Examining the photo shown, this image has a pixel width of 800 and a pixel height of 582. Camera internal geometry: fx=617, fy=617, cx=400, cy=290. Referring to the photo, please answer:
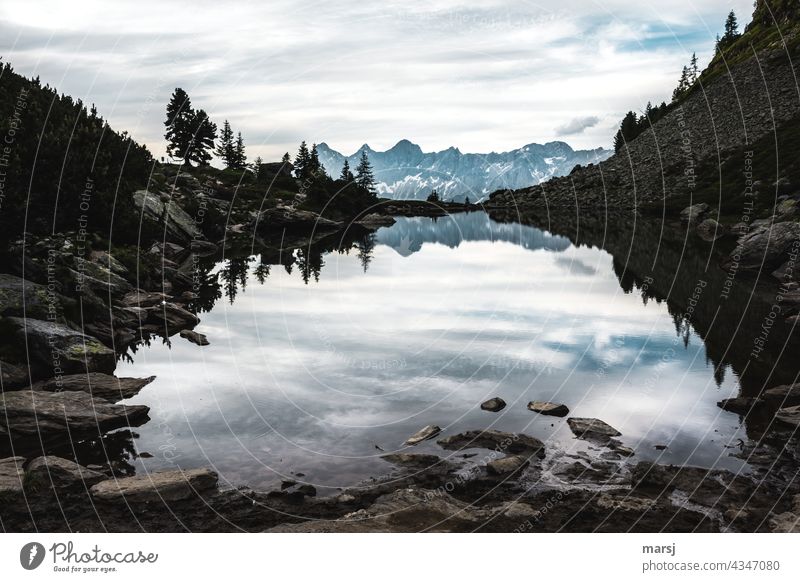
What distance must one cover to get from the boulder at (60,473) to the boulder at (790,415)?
21.2m

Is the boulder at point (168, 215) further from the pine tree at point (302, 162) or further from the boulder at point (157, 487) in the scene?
the pine tree at point (302, 162)

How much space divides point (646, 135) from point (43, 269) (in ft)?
572

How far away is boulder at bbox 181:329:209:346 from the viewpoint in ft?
113

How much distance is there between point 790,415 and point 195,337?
93.8 ft

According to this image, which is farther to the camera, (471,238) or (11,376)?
(471,238)

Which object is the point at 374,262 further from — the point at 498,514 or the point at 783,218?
the point at 498,514

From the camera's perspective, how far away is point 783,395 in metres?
22.7

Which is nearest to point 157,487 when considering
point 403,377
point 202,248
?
point 403,377

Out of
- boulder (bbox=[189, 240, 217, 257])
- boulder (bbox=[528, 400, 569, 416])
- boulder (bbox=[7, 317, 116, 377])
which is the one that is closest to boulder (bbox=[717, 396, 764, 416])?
boulder (bbox=[528, 400, 569, 416])

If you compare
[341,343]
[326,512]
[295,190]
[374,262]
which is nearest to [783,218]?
[374,262]

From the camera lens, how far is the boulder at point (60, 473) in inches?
646

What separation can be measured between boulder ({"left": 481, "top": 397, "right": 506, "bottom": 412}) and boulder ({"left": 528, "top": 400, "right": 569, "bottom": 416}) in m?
1.02

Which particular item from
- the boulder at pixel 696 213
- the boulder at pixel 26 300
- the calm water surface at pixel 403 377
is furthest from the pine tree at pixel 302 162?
the boulder at pixel 26 300

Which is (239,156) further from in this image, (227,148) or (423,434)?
(423,434)
